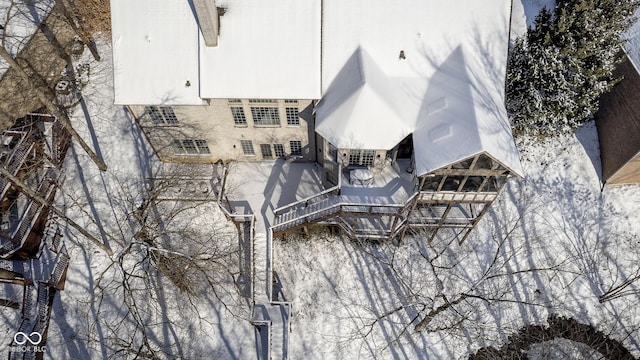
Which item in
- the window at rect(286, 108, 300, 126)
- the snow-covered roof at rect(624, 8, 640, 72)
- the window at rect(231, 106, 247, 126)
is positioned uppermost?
the snow-covered roof at rect(624, 8, 640, 72)

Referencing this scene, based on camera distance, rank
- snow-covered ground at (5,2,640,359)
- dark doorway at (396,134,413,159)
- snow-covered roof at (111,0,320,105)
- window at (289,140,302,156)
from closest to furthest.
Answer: snow-covered roof at (111,0,320,105) < dark doorway at (396,134,413,159) < snow-covered ground at (5,2,640,359) < window at (289,140,302,156)

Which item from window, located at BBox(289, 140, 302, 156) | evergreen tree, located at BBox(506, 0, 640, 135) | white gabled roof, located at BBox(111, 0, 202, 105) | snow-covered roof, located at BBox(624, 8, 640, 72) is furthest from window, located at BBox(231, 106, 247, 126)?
snow-covered roof, located at BBox(624, 8, 640, 72)

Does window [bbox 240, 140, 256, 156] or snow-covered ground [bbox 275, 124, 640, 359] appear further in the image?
window [bbox 240, 140, 256, 156]

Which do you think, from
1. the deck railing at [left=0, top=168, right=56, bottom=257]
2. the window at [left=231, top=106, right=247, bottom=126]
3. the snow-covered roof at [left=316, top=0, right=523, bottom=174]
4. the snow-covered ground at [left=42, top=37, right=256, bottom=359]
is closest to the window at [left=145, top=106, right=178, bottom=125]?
the window at [left=231, top=106, right=247, bottom=126]

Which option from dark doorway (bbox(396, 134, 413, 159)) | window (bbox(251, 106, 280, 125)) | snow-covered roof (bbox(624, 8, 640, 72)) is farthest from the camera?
snow-covered roof (bbox(624, 8, 640, 72))

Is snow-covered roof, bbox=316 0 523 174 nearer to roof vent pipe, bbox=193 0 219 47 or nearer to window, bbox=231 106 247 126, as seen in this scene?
window, bbox=231 106 247 126

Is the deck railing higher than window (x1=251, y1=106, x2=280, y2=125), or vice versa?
window (x1=251, y1=106, x2=280, y2=125)

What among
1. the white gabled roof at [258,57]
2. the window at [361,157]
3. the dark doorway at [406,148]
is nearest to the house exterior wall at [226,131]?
the white gabled roof at [258,57]

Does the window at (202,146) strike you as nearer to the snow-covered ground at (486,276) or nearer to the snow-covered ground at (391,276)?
the snow-covered ground at (391,276)
